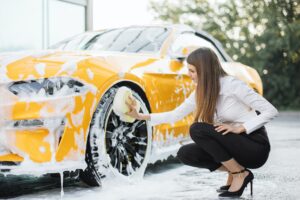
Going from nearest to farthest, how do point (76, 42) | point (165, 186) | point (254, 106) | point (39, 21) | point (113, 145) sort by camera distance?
point (254, 106), point (113, 145), point (165, 186), point (76, 42), point (39, 21)

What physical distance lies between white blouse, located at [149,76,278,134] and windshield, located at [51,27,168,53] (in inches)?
65.6

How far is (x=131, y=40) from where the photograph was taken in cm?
654

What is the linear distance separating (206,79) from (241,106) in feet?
1.19

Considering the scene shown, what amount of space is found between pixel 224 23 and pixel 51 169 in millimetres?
20555

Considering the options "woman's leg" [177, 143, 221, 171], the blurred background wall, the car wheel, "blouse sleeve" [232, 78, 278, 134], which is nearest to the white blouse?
"blouse sleeve" [232, 78, 278, 134]

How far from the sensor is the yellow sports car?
464 centimetres

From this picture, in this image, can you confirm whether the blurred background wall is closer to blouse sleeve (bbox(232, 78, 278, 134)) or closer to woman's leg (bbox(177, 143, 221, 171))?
woman's leg (bbox(177, 143, 221, 171))

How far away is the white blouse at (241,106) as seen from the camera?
4621 mm

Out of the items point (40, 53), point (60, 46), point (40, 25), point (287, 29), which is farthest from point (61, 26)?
point (40, 53)

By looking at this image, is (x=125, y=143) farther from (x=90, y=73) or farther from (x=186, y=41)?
(x=186, y=41)

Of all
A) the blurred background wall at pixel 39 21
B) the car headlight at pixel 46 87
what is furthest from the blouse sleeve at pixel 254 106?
the blurred background wall at pixel 39 21

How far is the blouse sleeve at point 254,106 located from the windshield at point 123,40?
1878 millimetres

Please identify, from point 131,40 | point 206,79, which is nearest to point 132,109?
point 206,79

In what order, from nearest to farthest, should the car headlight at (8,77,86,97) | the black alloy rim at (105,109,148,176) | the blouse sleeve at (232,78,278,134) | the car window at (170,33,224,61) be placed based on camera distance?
the blouse sleeve at (232,78,278,134), the car headlight at (8,77,86,97), the black alloy rim at (105,109,148,176), the car window at (170,33,224,61)
